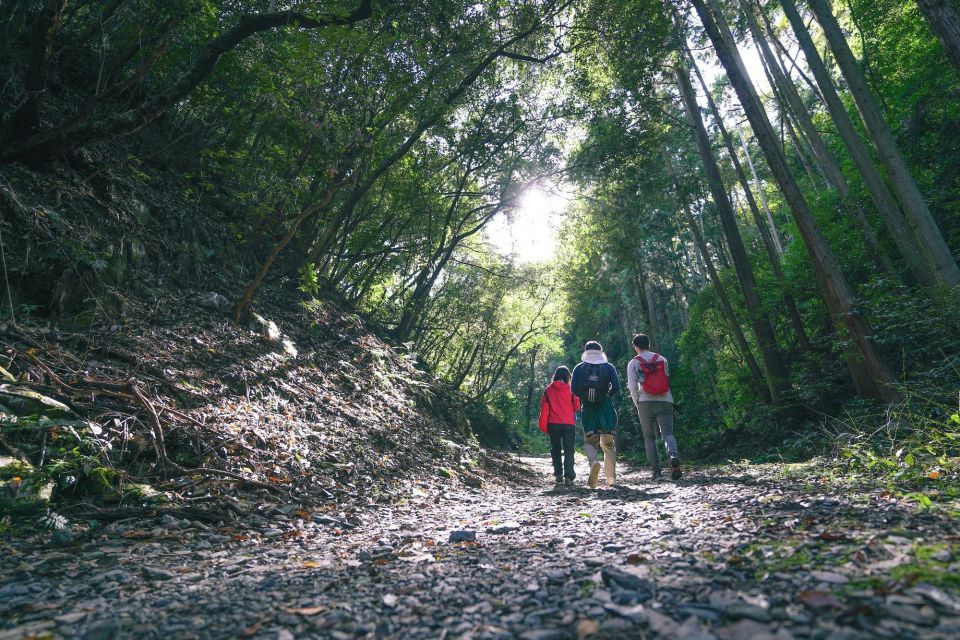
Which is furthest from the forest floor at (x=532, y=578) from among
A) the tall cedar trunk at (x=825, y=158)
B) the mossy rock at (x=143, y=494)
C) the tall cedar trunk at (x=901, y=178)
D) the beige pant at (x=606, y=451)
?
the tall cedar trunk at (x=825, y=158)

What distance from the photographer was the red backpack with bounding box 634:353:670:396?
287 inches

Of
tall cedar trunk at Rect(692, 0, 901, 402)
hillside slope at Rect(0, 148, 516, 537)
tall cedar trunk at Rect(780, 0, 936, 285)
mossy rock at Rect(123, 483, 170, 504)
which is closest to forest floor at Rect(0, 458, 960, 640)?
mossy rock at Rect(123, 483, 170, 504)

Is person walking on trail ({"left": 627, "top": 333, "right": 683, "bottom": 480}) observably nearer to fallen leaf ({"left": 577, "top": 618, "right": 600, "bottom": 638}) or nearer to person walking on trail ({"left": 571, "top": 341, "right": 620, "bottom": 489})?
person walking on trail ({"left": 571, "top": 341, "right": 620, "bottom": 489})

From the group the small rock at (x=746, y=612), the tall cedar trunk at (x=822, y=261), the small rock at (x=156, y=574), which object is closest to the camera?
the small rock at (x=746, y=612)

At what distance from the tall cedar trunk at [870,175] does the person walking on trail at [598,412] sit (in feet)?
17.6

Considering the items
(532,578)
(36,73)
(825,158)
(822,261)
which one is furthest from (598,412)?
(825,158)

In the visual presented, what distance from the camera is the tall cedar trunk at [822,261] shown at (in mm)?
6668

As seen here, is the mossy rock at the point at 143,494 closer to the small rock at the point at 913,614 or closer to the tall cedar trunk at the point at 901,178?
the small rock at the point at 913,614

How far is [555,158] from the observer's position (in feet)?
48.0

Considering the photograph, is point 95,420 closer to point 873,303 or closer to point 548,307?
point 873,303

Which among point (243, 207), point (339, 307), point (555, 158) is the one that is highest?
point (555, 158)

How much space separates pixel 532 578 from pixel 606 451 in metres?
5.35

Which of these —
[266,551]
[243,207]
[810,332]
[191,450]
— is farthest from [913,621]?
[810,332]

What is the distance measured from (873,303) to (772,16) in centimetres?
1513
